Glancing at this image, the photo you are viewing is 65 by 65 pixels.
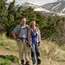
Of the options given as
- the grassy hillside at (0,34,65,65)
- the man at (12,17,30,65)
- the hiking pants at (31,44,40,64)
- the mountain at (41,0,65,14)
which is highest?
the man at (12,17,30,65)

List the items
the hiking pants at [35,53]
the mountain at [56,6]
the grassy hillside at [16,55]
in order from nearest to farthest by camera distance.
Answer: the hiking pants at [35,53], the grassy hillside at [16,55], the mountain at [56,6]

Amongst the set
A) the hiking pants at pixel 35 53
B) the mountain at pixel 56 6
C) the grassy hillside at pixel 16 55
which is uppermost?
the hiking pants at pixel 35 53

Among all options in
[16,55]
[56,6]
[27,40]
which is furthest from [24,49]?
[56,6]

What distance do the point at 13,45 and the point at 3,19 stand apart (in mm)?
5367

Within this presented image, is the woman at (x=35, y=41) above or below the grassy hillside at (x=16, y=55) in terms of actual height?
above

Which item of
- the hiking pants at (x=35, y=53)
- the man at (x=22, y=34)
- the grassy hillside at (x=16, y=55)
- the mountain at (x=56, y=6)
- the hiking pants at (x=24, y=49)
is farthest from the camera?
the mountain at (x=56, y=6)

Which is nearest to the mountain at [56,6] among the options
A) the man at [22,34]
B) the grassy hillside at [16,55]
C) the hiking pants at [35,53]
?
the grassy hillside at [16,55]

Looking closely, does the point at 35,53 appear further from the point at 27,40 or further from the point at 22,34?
the point at 22,34

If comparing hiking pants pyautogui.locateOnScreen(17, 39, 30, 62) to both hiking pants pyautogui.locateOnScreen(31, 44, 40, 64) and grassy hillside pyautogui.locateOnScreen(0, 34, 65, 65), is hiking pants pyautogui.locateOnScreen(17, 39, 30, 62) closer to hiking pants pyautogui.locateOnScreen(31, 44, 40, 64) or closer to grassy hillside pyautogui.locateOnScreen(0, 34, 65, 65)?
hiking pants pyautogui.locateOnScreen(31, 44, 40, 64)

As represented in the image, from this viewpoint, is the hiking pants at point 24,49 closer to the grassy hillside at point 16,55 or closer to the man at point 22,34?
the man at point 22,34

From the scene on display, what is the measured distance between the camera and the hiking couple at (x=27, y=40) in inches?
517

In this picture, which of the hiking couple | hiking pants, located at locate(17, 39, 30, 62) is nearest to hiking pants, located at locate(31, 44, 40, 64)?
the hiking couple

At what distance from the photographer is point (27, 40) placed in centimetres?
1320

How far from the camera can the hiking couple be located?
13.1 m
